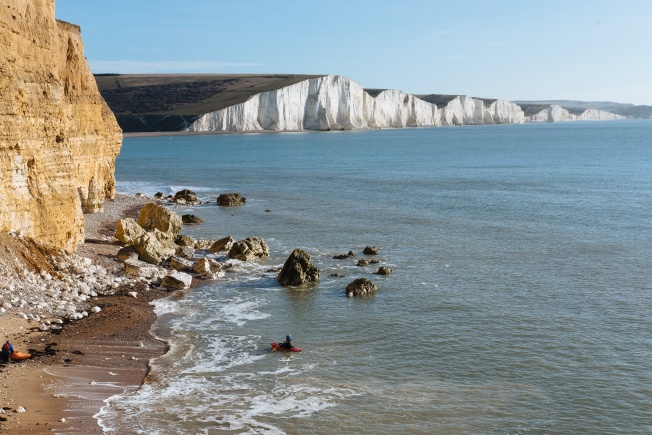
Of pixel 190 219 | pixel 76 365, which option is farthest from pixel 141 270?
pixel 190 219

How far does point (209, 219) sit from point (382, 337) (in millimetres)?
26397

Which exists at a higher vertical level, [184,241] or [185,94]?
[185,94]

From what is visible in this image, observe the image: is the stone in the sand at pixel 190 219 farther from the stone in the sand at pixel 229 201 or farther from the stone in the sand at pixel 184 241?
the stone in the sand at pixel 184 241

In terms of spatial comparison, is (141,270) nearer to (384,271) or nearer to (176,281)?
(176,281)

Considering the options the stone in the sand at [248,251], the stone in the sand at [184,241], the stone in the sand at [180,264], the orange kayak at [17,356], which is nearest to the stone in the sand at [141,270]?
the stone in the sand at [180,264]

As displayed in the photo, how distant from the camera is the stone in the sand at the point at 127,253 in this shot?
28723mm

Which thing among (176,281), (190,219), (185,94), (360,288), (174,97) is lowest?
(360,288)

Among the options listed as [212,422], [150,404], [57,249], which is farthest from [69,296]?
[212,422]

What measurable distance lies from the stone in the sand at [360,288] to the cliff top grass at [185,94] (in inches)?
5638

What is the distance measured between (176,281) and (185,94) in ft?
542

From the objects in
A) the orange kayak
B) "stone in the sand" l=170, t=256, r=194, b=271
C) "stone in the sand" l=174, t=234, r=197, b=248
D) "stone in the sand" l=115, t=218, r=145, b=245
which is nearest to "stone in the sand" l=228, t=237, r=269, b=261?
"stone in the sand" l=170, t=256, r=194, b=271

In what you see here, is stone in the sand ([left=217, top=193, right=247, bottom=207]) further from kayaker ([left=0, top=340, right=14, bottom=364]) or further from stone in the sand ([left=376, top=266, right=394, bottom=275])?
kayaker ([left=0, top=340, right=14, bottom=364])

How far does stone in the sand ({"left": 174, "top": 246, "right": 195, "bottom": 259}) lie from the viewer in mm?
31188

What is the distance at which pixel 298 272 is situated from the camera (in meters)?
26.8
